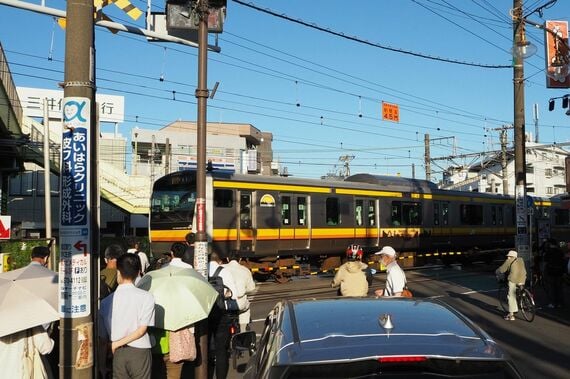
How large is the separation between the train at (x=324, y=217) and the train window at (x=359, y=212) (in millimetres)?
37

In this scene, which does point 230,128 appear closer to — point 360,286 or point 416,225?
point 416,225

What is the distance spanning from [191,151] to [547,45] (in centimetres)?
4578

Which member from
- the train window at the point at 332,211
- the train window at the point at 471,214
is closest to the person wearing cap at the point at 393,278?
the train window at the point at 332,211

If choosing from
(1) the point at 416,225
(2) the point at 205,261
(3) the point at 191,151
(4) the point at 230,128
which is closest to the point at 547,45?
(1) the point at 416,225

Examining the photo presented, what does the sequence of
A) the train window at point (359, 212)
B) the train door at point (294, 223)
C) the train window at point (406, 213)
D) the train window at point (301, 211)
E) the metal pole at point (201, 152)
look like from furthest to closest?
the train window at point (406, 213) < the train window at point (359, 212) < the train window at point (301, 211) < the train door at point (294, 223) < the metal pole at point (201, 152)

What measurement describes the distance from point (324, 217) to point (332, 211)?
500mm

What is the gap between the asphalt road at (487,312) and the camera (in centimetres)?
874

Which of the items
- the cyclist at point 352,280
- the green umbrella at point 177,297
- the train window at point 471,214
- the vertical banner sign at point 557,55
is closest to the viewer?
the green umbrella at point 177,297

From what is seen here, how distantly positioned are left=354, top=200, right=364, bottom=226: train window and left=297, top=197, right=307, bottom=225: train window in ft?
8.75

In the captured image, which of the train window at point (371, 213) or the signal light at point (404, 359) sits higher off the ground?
the train window at point (371, 213)

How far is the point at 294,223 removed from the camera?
19.6 meters

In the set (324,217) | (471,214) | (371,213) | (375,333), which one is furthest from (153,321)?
(471,214)

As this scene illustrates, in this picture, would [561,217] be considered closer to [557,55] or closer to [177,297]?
[557,55]

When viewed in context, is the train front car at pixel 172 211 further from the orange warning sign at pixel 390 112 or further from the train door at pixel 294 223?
the orange warning sign at pixel 390 112
